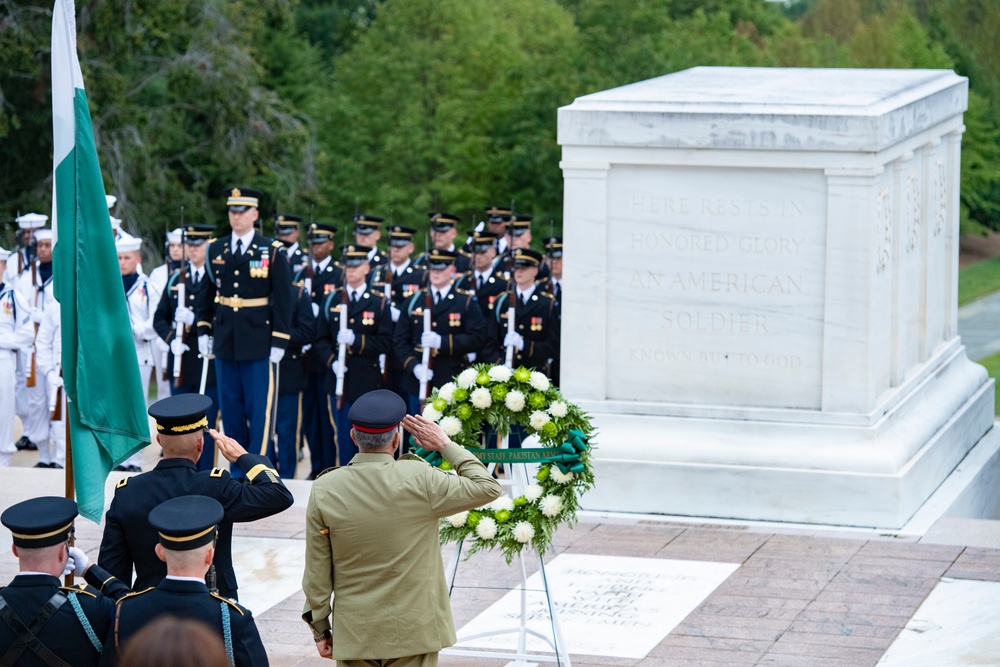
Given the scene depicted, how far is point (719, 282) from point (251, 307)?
331 centimetres

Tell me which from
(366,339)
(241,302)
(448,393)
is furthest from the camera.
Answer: (366,339)

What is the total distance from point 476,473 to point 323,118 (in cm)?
2888

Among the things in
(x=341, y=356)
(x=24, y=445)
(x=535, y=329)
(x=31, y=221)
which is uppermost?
(x=31, y=221)

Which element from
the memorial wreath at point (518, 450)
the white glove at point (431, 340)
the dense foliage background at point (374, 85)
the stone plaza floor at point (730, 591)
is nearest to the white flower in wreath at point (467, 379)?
the memorial wreath at point (518, 450)

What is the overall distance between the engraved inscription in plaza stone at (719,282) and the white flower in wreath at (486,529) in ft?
11.1

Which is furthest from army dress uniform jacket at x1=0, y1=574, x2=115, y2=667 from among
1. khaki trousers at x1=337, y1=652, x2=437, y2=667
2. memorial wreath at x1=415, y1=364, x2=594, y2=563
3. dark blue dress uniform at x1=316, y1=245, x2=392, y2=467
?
dark blue dress uniform at x1=316, y1=245, x2=392, y2=467

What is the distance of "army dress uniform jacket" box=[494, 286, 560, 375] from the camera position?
11328 mm

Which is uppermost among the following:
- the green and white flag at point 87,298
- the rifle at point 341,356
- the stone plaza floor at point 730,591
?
the green and white flag at point 87,298

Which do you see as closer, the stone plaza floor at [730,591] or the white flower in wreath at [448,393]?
the white flower in wreath at [448,393]

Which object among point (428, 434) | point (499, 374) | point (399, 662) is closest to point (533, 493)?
point (499, 374)

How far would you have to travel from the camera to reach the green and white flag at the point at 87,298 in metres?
5.98

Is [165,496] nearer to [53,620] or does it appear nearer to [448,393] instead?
[53,620]

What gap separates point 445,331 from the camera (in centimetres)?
1127

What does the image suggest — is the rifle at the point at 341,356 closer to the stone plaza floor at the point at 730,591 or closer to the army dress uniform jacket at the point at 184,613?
the stone plaza floor at the point at 730,591
